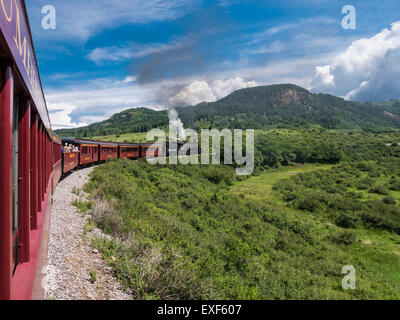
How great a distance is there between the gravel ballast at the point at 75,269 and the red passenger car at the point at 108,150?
1724cm

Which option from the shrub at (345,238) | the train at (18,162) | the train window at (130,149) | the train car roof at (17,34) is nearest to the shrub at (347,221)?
the shrub at (345,238)

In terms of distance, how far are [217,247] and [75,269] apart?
26.1 feet

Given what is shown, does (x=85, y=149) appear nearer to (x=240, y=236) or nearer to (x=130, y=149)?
(x=130, y=149)

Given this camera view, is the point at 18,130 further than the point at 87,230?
No

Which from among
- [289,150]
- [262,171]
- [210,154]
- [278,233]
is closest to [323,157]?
[289,150]

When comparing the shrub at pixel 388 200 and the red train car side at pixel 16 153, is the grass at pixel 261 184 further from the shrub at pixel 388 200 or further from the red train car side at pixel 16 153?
the red train car side at pixel 16 153

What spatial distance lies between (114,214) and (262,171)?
44.7m

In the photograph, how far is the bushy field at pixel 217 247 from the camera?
6.58m

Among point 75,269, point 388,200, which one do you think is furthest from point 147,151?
point 388,200

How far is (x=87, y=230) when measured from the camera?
8062 mm

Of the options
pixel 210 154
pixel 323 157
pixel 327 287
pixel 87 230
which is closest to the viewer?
pixel 87 230
